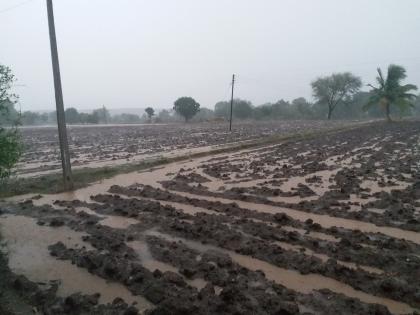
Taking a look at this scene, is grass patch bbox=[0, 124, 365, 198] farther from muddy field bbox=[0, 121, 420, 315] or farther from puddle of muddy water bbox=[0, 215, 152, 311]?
puddle of muddy water bbox=[0, 215, 152, 311]

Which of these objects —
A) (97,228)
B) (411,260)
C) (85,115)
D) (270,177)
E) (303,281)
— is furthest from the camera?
(85,115)

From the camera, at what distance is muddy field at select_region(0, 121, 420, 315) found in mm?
4625

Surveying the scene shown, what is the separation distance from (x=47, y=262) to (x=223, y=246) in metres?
3.21

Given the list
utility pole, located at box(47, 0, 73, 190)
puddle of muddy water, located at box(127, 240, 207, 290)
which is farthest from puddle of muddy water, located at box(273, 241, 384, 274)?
utility pole, located at box(47, 0, 73, 190)

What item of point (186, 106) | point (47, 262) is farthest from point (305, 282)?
point (186, 106)

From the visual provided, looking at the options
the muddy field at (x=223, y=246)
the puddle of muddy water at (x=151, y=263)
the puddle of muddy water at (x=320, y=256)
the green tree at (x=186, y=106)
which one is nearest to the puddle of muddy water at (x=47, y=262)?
the muddy field at (x=223, y=246)

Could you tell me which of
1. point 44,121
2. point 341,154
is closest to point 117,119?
point 44,121

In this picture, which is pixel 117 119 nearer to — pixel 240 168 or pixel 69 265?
pixel 240 168

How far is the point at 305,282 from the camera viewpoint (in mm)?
5059

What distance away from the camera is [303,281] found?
16.7ft

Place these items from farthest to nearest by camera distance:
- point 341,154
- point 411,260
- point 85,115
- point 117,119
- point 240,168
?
point 117,119, point 85,115, point 341,154, point 240,168, point 411,260

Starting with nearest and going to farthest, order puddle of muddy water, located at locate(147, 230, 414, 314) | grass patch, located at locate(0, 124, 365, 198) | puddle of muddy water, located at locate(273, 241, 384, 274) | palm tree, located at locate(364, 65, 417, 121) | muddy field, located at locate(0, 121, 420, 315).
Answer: puddle of muddy water, located at locate(147, 230, 414, 314) → muddy field, located at locate(0, 121, 420, 315) → puddle of muddy water, located at locate(273, 241, 384, 274) → grass patch, located at locate(0, 124, 365, 198) → palm tree, located at locate(364, 65, 417, 121)

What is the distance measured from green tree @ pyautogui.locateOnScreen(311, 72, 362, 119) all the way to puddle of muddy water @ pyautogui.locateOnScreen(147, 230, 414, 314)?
5806 cm

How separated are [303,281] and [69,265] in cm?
396
